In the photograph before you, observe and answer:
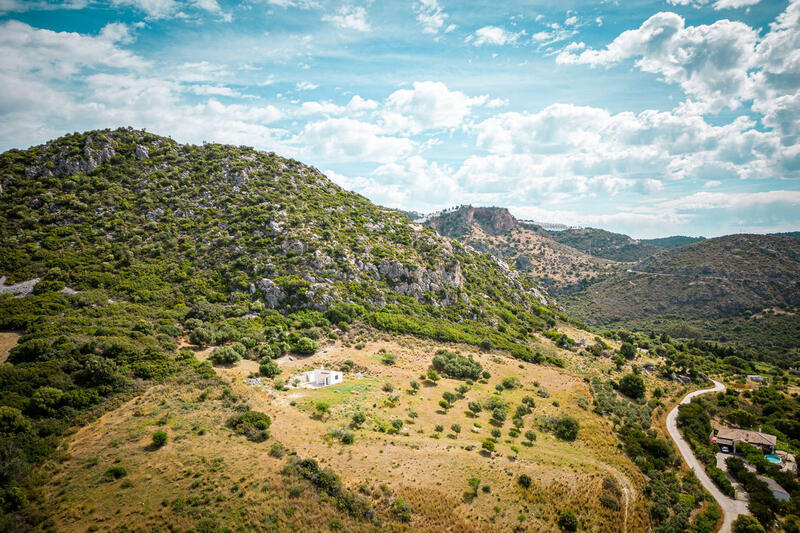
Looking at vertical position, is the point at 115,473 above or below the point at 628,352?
above

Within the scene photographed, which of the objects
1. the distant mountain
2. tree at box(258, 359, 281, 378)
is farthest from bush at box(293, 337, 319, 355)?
the distant mountain

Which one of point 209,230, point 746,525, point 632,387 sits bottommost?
point 746,525

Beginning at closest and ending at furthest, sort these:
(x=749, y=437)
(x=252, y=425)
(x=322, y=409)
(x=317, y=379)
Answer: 1. (x=252, y=425)
2. (x=322, y=409)
3. (x=317, y=379)
4. (x=749, y=437)

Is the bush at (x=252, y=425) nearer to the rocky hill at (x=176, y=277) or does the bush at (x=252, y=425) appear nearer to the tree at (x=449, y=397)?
the rocky hill at (x=176, y=277)

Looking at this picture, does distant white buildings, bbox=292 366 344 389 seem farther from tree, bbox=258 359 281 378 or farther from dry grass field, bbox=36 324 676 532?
tree, bbox=258 359 281 378

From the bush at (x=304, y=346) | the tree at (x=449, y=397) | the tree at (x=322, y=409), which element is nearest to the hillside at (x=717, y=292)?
the tree at (x=449, y=397)

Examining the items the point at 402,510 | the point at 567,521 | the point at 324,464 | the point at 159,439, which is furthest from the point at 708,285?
the point at 159,439

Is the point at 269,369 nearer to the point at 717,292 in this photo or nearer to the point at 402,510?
the point at 402,510

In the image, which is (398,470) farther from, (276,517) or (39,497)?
(39,497)
